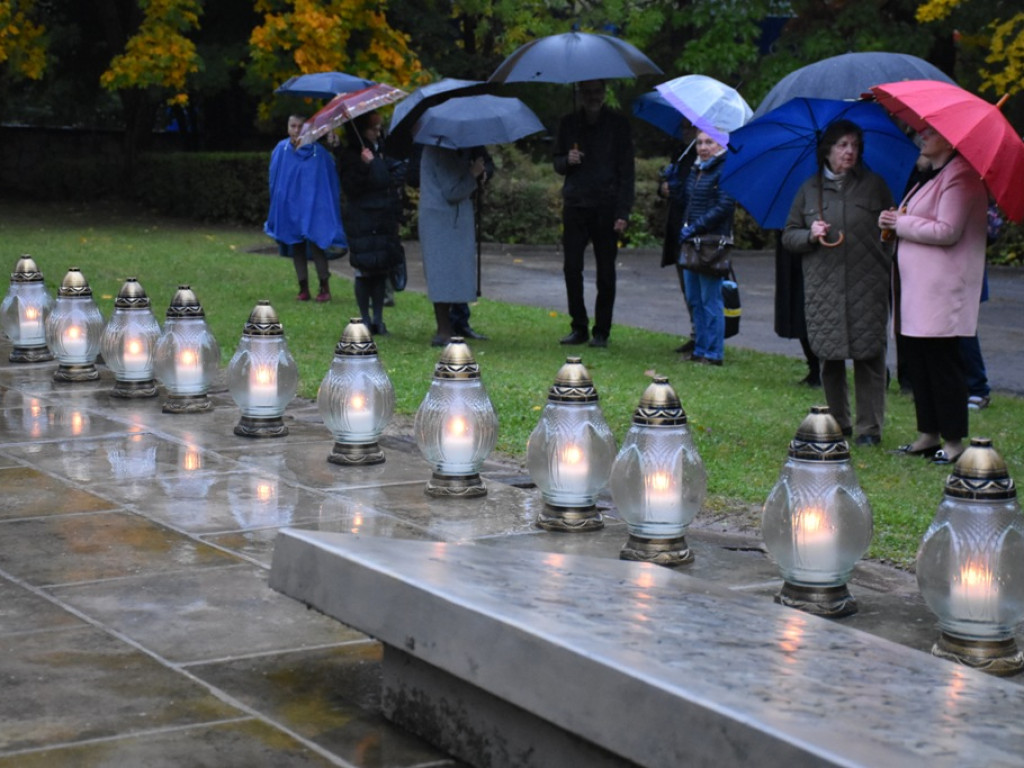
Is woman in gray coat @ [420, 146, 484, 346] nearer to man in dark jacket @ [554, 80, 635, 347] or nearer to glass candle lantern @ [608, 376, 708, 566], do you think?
man in dark jacket @ [554, 80, 635, 347]

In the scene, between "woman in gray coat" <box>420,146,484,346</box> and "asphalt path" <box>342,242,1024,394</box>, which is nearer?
"woman in gray coat" <box>420,146,484,346</box>

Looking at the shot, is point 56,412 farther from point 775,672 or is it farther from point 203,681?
point 775,672

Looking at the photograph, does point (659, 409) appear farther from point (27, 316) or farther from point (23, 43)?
point (23, 43)

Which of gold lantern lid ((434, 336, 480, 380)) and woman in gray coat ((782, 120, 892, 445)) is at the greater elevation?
woman in gray coat ((782, 120, 892, 445))

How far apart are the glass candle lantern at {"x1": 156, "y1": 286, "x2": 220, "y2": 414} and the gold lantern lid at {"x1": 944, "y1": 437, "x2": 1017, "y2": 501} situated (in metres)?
5.49

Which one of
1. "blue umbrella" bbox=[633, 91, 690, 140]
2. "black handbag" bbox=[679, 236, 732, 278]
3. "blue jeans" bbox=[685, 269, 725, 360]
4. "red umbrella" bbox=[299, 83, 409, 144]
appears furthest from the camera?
"red umbrella" bbox=[299, 83, 409, 144]

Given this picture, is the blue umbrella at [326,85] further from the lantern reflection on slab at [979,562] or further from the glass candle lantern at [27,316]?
the lantern reflection on slab at [979,562]

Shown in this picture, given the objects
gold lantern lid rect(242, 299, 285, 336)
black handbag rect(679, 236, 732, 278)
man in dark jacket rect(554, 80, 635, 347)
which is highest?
man in dark jacket rect(554, 80, 635, 347)

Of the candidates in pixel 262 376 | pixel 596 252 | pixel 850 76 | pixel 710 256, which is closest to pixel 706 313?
pixel 710 256

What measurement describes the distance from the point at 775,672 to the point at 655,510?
99.3 inches

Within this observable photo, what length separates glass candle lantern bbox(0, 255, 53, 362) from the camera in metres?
11.4

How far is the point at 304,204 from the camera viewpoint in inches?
651

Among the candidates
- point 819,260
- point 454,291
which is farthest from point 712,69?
point 819,260

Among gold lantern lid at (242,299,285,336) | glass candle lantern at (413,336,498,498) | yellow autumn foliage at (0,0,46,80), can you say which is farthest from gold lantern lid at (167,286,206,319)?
yellow autumn foliage at (0,0,46,80)
